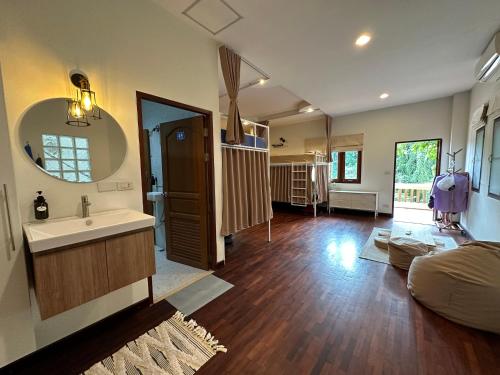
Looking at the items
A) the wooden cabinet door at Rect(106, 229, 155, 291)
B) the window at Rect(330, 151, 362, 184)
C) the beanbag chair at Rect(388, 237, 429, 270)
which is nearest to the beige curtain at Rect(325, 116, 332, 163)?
the window at Rect(330, 151, 362, 184)

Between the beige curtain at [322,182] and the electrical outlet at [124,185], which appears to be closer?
the electrical outlet at [124,185]

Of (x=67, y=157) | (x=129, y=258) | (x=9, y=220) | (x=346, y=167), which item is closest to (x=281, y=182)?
(x=346, y=167)

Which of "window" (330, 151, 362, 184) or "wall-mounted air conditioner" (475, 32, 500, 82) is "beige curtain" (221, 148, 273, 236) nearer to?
"wall-mounted air conditioner" (475, 32, 500, 82)

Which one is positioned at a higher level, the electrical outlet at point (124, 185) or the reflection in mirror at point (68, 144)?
the reflection in mirror at point (68, 144)

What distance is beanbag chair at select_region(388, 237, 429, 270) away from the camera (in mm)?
2641

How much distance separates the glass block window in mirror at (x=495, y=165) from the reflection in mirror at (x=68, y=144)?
4.51m

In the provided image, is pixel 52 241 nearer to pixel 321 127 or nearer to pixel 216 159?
pixel 216 159

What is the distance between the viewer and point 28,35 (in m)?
1.37

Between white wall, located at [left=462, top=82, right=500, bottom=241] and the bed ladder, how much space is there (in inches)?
128

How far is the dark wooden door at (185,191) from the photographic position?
2674mm

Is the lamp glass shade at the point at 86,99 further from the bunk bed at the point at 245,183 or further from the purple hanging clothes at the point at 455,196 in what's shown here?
the purple hanging clothes at the point at 455,196

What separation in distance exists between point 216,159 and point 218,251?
123 cm

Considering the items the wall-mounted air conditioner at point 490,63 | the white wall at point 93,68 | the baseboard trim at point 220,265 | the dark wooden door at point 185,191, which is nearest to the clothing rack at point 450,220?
the wall-mounted air conditioner at point 490,63

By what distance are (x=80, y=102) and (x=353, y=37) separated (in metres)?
2.92
